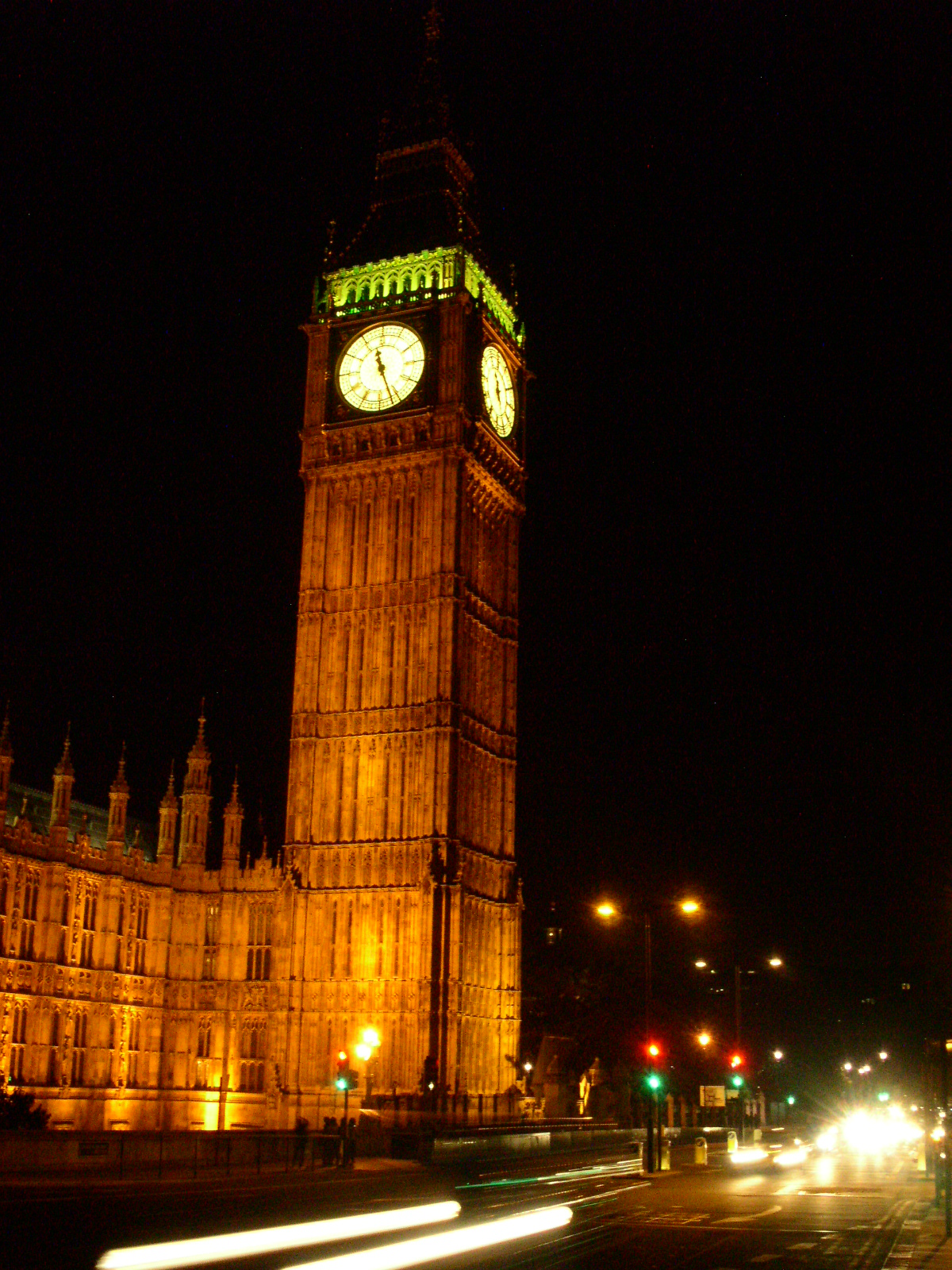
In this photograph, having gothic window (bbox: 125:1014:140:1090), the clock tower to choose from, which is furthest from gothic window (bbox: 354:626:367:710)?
gothic window (bbox: 125:1014:140:1090)

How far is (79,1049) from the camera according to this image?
65.1m

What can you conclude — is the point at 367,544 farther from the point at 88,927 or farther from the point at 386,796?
the point at 88,927

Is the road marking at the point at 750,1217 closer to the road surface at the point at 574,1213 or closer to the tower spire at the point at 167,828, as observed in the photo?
the road surface at the point at 574,1213

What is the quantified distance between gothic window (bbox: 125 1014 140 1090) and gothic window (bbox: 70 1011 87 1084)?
2.76 meters

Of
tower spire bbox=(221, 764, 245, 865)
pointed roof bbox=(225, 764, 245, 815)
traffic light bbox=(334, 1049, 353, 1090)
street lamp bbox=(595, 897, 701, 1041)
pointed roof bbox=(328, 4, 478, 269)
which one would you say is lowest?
traffic light bbox=(334, 1049, 353, 1090)

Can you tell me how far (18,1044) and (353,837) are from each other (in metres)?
15.5

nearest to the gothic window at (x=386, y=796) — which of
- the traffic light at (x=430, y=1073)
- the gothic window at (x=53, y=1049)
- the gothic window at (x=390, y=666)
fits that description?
the gothic window at (x=390, y=666)

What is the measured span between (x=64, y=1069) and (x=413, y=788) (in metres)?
17.9

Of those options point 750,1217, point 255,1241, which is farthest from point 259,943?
point 255,1241

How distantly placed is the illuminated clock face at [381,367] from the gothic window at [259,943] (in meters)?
23.1

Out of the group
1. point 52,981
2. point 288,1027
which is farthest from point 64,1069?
point 288,1027

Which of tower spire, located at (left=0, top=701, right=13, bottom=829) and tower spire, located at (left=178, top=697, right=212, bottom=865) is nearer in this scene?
tower spire, located at (left=0, top=701, right=13, bottom=829)

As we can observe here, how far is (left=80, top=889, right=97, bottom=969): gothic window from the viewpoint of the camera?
66.7 metres

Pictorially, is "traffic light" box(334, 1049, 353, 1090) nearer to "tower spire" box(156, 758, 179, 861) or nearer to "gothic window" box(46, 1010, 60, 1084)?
"gothic window" box(46, 1010, 60, 1084)
